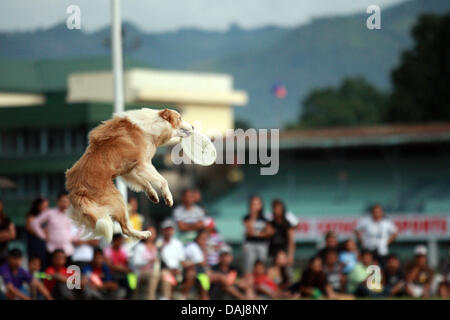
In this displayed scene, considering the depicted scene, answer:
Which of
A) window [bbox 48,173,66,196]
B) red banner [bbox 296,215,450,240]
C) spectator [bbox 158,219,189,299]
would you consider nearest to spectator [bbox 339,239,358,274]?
spectator [bbox 158,219,189,299]

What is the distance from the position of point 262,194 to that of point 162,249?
25.6 metres

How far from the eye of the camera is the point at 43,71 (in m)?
45.3

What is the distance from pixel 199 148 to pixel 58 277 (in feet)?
16.9

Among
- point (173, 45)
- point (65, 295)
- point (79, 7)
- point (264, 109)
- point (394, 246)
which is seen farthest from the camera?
point (264, 109)

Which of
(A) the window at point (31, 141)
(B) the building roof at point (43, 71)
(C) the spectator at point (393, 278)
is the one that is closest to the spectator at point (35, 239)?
(C) the spectator at point (393, 278)

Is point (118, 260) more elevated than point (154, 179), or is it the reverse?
point (154, 179)

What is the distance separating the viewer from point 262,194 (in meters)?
37.2

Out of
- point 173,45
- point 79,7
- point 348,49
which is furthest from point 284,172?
point 348,49

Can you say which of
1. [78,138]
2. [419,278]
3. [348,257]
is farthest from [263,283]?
[78,138]

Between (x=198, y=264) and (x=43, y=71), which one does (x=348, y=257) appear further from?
(x=43, y=71)

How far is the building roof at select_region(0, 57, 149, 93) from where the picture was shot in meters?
37.2

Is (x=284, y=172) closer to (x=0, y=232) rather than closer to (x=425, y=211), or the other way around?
(x=425, y=211)

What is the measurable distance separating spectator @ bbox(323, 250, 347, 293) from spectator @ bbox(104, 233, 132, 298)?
8.56ft

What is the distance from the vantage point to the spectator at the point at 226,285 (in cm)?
1127
